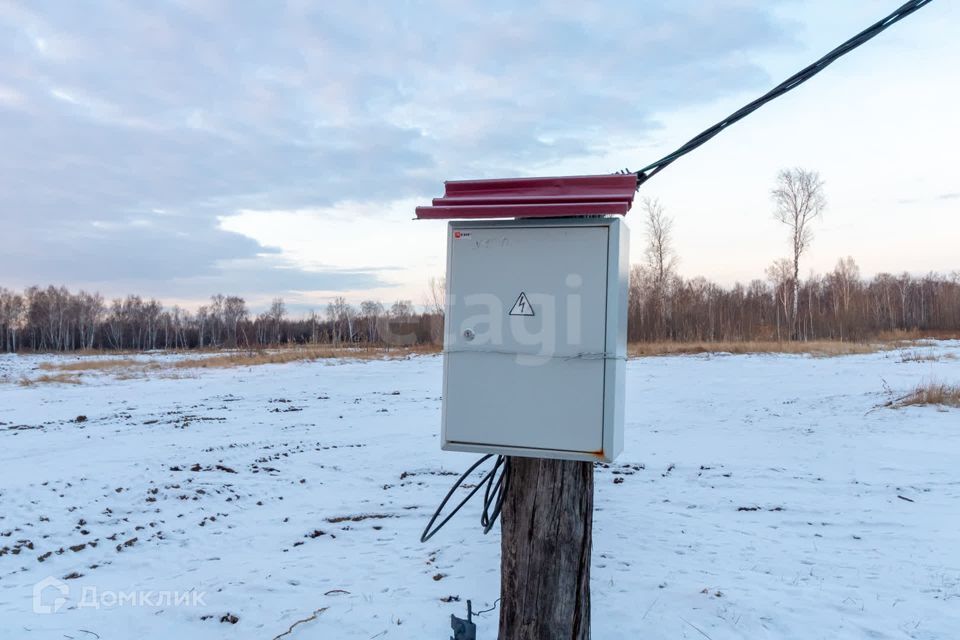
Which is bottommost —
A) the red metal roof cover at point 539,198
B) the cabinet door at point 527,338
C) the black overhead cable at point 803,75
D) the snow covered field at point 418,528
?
the snow covered field at point 418,528

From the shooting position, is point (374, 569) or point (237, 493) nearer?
point (374, 569)

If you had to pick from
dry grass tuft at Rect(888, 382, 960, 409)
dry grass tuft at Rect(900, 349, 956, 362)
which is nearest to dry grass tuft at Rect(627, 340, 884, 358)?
dry grass tuft at Rect(900, 349, 956, 362)

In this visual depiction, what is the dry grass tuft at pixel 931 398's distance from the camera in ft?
35.4

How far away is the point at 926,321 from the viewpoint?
157 ft

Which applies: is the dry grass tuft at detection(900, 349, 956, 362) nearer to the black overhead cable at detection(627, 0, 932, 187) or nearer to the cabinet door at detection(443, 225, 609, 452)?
the black overhead cable at detection(627, 0, 932, 187)

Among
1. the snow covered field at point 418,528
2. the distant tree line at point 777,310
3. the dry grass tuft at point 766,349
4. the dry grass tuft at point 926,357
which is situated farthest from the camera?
the distant tree line at point 777,310

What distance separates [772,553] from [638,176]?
3914 mm

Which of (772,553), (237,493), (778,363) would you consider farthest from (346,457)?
(778,363)

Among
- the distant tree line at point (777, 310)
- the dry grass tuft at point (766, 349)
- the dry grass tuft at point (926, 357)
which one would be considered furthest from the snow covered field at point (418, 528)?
the distant tree line at point (777, 310)

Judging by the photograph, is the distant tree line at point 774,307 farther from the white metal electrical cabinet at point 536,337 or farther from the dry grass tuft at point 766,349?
the white metal electrical cabinet at point 536,337

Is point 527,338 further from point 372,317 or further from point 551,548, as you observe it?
point 372,317

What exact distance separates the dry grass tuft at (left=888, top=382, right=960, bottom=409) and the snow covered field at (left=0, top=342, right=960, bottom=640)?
0.53 meters

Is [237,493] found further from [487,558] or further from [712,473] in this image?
[712,473]

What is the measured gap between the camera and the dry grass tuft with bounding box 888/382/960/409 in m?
10.8
